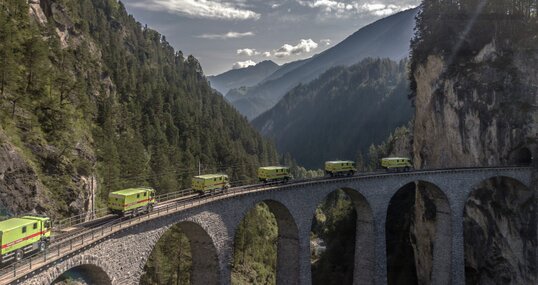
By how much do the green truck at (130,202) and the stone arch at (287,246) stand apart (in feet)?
44.4

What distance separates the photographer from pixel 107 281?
27.3 metres

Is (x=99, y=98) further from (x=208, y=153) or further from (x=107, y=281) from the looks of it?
(x=107, y=281)

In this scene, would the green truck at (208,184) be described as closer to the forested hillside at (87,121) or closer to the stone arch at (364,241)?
the stone arch at (364,241)

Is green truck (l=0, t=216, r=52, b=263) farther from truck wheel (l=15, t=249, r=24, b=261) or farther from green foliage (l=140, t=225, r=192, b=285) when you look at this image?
green foliage (l=140, t=225, r=192, b=285)

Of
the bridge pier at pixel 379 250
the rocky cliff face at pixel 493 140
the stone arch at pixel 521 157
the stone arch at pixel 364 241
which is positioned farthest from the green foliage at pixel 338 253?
the stone arch at pixel 521 157

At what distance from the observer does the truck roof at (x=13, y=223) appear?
75.7ft

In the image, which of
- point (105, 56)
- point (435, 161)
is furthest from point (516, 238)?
point (105, 56)

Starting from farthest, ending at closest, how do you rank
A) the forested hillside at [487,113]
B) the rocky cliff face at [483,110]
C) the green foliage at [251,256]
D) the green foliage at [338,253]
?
the green foliage at [338,253] < the green foliage at [251,256] < the rocky cliff face at [483,110] < the forested hillside at [487,113]

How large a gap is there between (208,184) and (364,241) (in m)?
22.8

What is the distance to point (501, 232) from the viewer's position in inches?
2302

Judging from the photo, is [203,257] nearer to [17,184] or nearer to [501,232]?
[17,184]

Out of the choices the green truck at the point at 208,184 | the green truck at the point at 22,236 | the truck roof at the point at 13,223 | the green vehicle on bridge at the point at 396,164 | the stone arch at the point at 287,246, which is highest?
the green vehicle on bridge at the point at 396,164

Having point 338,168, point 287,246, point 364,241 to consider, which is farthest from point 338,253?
point 287,246

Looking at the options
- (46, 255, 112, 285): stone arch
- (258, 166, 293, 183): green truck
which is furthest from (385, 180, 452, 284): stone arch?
(46, 255, 112, 285): stone arch
